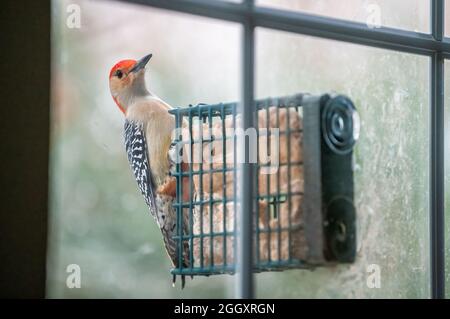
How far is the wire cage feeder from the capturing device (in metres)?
2.98

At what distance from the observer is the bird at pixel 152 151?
3316mm

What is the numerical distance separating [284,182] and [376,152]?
483 millimetres

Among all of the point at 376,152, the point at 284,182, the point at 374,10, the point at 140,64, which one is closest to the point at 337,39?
the point at 374,10

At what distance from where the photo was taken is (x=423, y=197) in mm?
3547

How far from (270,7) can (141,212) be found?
2.96 feet

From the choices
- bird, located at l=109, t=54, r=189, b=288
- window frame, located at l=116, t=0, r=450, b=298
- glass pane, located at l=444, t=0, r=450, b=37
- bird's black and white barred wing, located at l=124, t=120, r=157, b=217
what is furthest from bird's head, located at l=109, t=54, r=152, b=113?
glass pane, located at l=444, t=0, r=450, b=37

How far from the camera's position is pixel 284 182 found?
305 cm

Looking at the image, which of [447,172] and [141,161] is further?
[447,172]

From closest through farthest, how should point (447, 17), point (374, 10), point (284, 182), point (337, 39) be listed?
1. point (284, 182)
2. point (337, 39)
3. point (374, 10)
4. point (447, 17)

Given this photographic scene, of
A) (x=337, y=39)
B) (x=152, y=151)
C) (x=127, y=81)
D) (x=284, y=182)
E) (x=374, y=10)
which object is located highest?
(x=374, y=10)

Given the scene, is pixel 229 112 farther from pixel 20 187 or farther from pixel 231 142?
pixel 20 187

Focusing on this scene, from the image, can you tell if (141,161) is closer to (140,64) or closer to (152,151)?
(152,151)

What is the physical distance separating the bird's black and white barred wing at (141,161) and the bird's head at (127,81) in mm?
118
